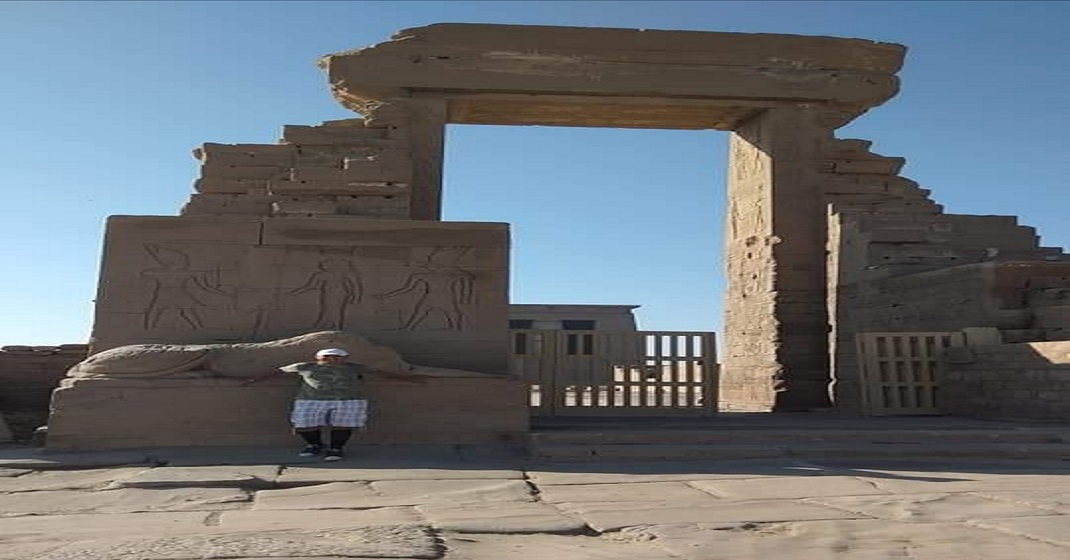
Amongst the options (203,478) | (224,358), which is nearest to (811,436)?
(203,478)

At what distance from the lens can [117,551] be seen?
12.1 ft

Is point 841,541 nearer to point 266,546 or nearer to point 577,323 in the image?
point 266,546

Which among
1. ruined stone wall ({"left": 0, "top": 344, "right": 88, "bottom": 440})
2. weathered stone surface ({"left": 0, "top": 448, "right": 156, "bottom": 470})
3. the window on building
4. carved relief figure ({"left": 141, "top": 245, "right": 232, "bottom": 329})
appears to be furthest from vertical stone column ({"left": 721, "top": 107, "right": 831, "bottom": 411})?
the window on building

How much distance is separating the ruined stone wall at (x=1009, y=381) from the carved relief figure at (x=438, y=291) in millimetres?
6437

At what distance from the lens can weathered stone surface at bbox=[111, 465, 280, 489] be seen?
606 cm

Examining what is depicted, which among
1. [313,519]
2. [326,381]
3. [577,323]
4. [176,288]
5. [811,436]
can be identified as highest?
[577,323]

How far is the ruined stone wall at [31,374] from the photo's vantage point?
12234 mm

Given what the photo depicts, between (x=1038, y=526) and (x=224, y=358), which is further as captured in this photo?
(x=224, y=358)

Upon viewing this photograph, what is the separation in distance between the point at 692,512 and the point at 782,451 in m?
3.06

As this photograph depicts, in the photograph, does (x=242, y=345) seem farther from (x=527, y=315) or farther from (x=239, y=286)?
(x=527, y=315)

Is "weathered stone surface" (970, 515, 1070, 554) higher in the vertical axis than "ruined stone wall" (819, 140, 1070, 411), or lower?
lower

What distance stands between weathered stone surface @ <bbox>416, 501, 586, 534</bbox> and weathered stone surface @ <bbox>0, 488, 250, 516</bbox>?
4.22 feet

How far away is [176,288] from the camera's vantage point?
9.37m

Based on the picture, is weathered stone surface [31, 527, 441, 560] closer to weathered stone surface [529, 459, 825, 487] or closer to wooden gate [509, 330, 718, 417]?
weathered stone surface [529, 459, 825, 487]
